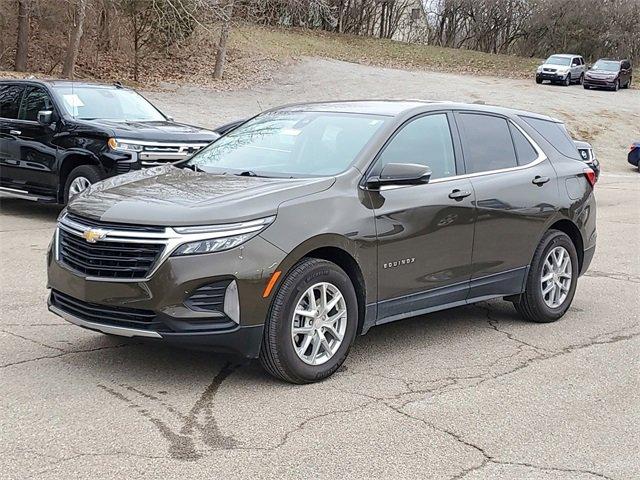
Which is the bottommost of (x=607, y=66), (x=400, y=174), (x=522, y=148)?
(x=400, y=174)

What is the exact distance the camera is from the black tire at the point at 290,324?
16.9ft

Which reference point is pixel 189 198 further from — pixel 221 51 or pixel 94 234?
pixel 221 51

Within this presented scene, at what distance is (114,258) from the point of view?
507 cm

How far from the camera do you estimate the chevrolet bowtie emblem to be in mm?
5098

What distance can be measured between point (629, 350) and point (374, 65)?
43.2 metres

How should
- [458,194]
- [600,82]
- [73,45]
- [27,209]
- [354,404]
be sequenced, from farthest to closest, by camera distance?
[600,82]
[73,45]
[27,209]
[458,194]
[354,404]

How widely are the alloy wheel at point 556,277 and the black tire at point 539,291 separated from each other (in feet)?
0.13

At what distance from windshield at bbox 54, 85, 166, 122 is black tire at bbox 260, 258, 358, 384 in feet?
24.4

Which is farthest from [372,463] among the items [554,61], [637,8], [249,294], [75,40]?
[637,8]

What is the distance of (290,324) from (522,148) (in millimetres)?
3004

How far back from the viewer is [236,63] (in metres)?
42.1

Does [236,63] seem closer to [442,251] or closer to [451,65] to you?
[451,65]

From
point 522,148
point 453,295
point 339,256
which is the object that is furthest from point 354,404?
point 522,148

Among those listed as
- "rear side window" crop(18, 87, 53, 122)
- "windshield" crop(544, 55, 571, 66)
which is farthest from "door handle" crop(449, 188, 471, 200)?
"windshield" crop(544, 55, 571, 66)
